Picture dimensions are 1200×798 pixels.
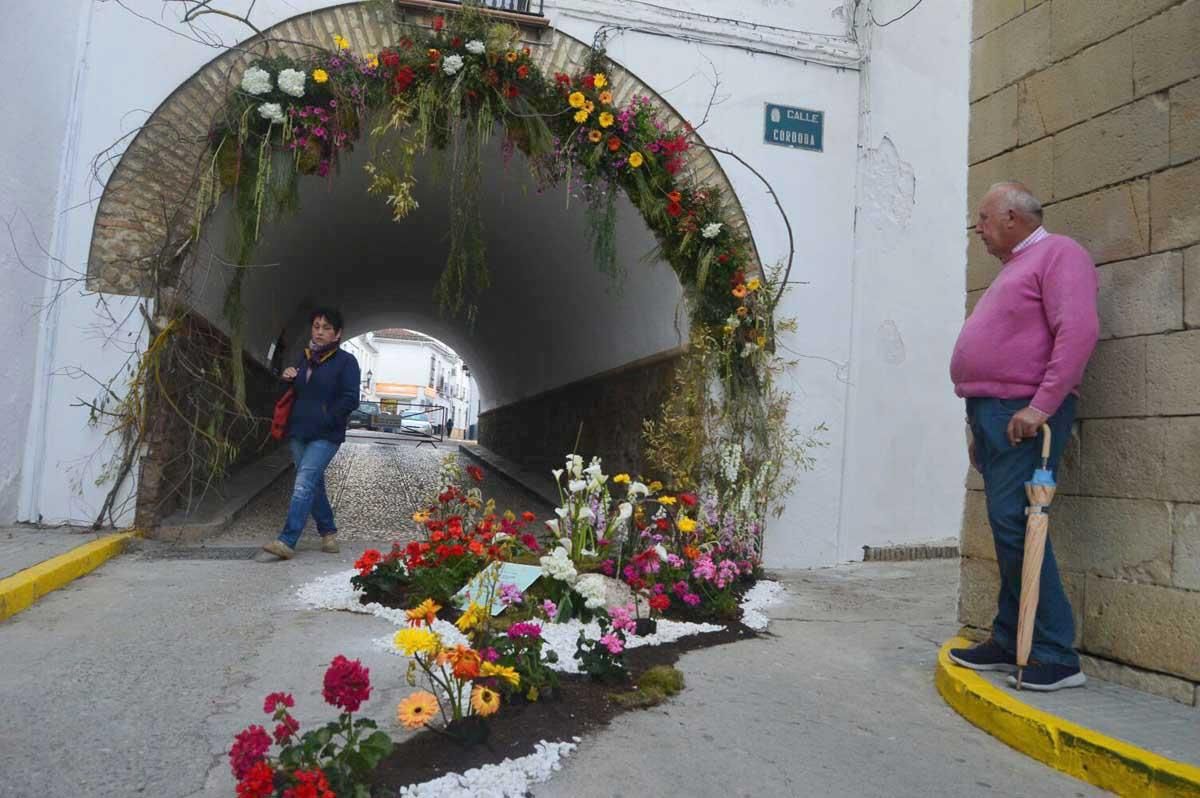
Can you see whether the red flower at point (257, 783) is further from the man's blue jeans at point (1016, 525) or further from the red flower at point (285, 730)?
the man's blue jeans at point (1016, 525)

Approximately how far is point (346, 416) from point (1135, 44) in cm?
487

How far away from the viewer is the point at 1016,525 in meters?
3.36

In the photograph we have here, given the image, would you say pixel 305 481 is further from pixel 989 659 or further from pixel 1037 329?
pixel 1037 329

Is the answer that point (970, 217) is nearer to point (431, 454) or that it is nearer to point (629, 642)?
point (629, 642)

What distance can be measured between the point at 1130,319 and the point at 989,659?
1.42 metres

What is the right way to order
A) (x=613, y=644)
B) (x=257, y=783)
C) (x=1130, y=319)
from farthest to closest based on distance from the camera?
1. (x=1130, y=319)
2. (x=613, y=644)
3. (x=257, y=783)

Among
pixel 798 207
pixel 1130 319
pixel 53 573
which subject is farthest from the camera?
pixel 798 207

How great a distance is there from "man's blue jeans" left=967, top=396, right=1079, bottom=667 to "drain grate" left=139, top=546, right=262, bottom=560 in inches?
181

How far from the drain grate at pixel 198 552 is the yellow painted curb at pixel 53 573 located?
193 mm

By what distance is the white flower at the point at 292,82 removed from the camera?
602 cm

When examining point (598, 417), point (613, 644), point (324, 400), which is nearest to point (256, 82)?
point (324, 400)

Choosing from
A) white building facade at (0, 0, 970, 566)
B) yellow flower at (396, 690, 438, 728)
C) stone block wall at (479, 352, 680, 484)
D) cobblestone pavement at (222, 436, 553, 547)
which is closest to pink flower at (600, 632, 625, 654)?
Answer: yellow flower at (396, 690, 438, 728)

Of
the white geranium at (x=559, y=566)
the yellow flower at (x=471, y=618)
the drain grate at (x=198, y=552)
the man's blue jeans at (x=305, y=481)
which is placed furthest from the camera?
the man's blue jeans at (x=305, y=481)

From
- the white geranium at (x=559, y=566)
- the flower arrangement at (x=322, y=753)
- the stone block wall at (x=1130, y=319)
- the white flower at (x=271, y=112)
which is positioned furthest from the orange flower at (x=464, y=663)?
the white flower at (x=271, y=112)
